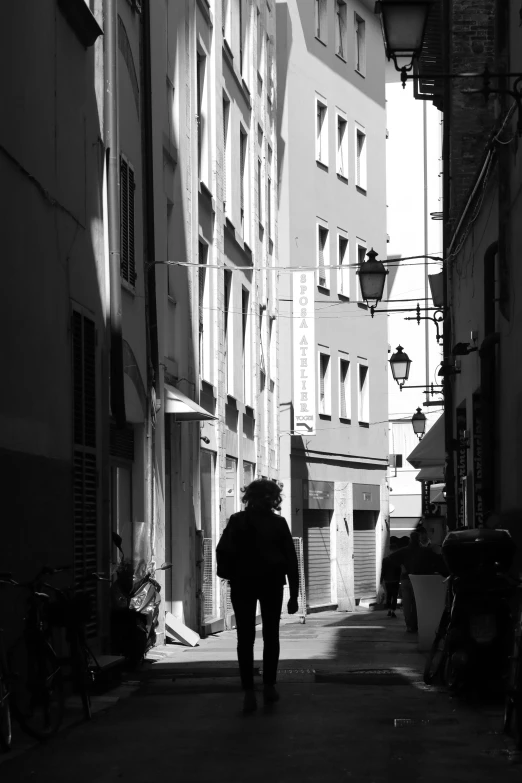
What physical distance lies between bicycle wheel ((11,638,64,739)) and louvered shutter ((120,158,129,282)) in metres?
7.82

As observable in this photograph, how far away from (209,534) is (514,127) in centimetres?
1189

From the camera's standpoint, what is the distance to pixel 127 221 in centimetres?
1689

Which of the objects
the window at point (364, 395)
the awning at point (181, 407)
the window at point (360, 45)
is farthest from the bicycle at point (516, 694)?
the window at point (360, 45)

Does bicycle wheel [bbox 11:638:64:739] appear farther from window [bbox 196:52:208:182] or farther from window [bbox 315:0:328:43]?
window [bbox 315:0:328:43]

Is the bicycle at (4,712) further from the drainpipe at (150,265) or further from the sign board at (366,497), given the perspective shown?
the sign board at (366,497)

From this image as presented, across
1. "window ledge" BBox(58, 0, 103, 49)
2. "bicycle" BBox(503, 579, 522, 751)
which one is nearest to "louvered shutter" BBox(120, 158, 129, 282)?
"window ledge" BBox(58, 0, 103, 49)

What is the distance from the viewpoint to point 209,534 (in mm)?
23750

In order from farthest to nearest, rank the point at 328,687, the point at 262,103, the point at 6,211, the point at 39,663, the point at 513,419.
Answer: the point at 262,103 < the point at 513,419 < the point at 328,687 < the point at 6,211 < the point at 39,663

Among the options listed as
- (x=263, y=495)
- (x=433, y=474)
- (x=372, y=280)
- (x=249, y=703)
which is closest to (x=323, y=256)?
(x=433, y=474)

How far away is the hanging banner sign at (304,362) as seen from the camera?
33875 millimetres

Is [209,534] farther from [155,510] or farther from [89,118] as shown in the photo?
[89,118]

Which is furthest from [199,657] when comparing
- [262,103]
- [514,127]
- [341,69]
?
[341,69]

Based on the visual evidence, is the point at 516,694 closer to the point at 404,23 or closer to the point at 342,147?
the point at 404,23

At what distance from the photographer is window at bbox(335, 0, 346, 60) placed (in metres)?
41.4
